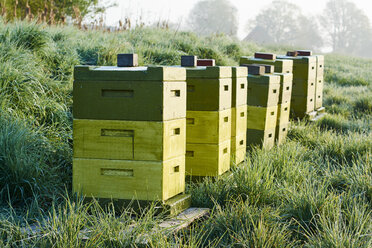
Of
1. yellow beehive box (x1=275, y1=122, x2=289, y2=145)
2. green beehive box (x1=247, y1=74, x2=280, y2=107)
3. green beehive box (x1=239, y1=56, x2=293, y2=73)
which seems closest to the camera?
green beehive box (x1=247, y1=74, x2=280, y2=107)

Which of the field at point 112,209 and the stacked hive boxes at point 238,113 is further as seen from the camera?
the stacked hive boxes at point 238,113

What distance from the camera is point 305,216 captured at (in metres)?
3.09

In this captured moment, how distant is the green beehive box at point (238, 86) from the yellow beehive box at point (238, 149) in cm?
34

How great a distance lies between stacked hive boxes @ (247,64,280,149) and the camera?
17.1ft

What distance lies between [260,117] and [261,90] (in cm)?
32

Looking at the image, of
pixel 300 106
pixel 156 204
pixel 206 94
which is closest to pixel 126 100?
pixel 156 204

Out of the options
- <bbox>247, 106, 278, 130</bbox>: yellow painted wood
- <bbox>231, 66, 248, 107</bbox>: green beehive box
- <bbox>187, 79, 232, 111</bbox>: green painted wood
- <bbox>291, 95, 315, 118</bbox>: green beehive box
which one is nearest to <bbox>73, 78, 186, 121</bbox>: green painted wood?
<bbox>187, 79, 232, 111</bbox>: green painted wood

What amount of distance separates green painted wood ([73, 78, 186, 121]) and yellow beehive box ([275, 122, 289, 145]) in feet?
9.11

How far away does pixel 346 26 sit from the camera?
51.8 metres

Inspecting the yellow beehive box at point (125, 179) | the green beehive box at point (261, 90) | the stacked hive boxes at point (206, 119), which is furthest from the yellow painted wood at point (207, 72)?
the green beehive box at point (261, 90)

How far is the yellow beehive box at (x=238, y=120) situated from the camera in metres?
4.32

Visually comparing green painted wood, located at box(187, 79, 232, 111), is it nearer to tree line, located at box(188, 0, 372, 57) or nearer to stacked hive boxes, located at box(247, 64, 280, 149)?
stacked hive boxes, located at box(247, 64, 280, 149)

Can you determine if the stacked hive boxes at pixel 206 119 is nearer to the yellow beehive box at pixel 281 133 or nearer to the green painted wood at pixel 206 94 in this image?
the green painted wood at pixel 206 94

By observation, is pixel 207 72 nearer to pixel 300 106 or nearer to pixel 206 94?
pixel 206 94
